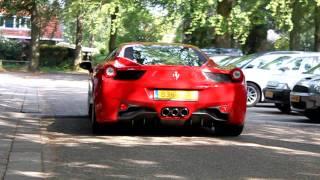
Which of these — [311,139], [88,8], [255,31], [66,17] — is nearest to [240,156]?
[311,139]

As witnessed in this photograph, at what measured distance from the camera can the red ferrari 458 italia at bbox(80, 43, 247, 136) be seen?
7.96m

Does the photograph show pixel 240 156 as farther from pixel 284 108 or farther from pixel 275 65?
pixel 275 65

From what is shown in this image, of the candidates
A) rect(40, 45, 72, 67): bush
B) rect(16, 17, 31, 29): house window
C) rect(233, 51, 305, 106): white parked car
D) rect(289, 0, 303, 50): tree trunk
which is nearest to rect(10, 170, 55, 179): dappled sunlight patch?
rect(233, 51, 305, 106): white parked car

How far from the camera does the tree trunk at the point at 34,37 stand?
113 ft

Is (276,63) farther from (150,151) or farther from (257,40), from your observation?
(257,40)

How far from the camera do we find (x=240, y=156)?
692cm

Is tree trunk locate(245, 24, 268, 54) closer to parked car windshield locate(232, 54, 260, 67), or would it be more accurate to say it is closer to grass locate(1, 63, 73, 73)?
grass locate(1, 63, 73, 73)

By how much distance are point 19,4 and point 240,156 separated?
99.3ft

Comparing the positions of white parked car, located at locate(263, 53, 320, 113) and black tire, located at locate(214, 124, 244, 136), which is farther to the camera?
white parked car, located at locate(263, 53, 320, 113)

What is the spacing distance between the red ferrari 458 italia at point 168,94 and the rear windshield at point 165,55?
0.66ft

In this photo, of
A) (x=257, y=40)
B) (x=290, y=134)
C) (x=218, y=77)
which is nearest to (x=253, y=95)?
(x=290, y=134)

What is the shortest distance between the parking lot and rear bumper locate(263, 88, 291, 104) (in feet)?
10.3

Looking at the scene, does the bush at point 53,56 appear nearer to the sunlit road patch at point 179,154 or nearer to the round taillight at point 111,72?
the sunlit road patch at point 179,154

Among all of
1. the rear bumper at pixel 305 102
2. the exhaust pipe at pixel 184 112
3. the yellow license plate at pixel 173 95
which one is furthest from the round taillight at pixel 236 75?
the rear bumper at pixel 305 102
